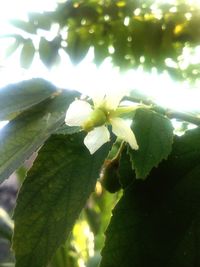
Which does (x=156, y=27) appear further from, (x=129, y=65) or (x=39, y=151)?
(x=39, y=151)

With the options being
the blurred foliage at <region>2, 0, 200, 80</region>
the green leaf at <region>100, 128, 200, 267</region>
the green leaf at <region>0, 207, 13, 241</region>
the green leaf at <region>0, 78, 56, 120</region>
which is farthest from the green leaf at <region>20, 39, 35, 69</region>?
the green leaf at <region>100, 128, 200, 267</region>

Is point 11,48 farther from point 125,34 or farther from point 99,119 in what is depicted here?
point 99,119

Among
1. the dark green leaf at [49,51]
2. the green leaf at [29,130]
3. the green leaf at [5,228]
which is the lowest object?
the green leaf at [5,228]

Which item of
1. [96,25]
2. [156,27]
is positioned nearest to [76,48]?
[96,25]

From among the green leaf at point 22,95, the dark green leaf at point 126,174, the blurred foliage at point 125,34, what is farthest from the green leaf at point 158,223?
the blurred foliage at point 125,34

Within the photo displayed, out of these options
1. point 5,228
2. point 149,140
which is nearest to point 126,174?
Answer: point 149,140

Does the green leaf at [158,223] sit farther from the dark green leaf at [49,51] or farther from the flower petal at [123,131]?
the dark green leaf at [49,51]

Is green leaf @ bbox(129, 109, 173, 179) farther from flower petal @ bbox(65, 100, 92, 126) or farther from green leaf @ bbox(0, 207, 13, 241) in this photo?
green leaf @ bbox(0, 207, 13, 241)
